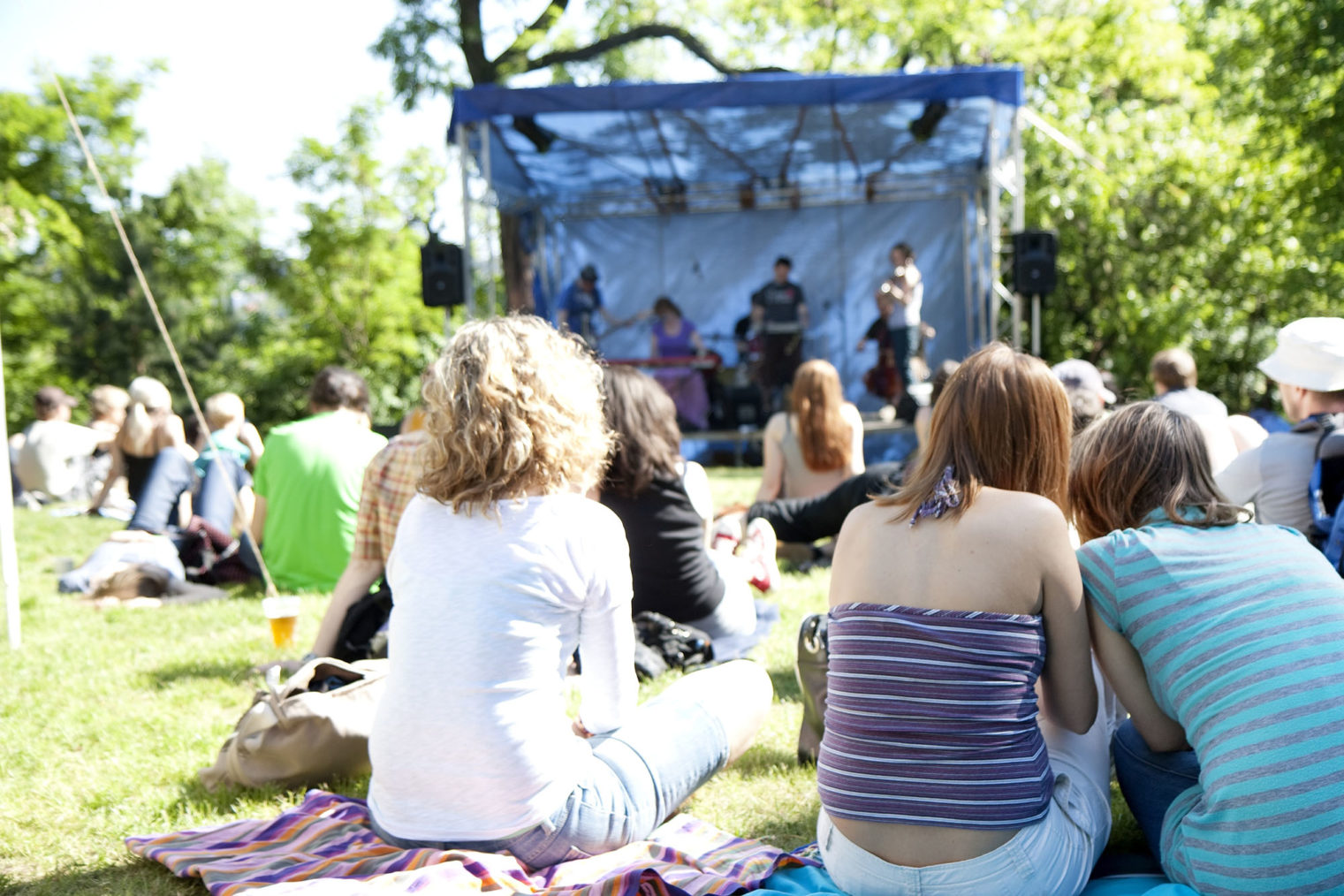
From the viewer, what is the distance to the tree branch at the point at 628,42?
1315 centimetres

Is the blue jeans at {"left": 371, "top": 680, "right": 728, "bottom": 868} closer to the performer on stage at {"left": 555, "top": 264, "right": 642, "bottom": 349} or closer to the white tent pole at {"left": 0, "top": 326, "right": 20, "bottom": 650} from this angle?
the white tent pole at {"left": 0, "top": 326, "right": 20, "bottom": 650}

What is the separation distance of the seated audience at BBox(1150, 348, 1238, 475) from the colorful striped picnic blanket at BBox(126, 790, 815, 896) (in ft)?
6.61

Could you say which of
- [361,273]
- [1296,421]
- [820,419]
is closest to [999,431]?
[1296,421]

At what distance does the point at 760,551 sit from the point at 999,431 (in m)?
2.70

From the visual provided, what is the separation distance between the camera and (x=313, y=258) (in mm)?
17219

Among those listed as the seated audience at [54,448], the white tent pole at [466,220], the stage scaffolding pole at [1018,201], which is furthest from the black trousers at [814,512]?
the seated audience at [54,448]

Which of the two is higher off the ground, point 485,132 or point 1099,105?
point 1099,105

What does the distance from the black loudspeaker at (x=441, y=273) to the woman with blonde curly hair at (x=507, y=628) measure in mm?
6846

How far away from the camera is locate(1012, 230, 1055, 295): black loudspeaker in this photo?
8.22 meters

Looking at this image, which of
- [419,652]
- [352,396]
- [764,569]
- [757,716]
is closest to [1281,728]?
[757,716]

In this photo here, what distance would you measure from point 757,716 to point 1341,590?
122cm

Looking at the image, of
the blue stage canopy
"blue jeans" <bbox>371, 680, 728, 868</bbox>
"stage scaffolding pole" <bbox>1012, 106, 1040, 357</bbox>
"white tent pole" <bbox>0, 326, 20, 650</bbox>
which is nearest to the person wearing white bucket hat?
"blue jeans" <bbox>371, 680, 728, 868</bbox>

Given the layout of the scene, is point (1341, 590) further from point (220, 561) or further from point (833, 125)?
point (833, 125)

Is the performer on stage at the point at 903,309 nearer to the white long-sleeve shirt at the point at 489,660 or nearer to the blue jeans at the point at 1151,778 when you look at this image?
the blue jeans at the point at 1151,778
